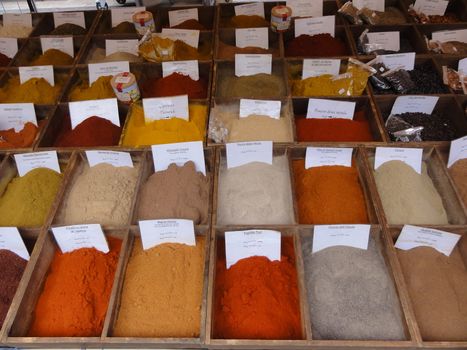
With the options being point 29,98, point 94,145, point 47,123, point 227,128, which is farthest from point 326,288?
point 29,98

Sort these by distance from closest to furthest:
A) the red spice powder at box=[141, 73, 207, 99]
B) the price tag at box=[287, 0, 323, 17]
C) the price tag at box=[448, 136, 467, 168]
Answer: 1. the price tag at box=[448, 136, 467, 168]
2. the red spice powder at box=[141, 73, 207, 99]
3. the price tag at box=[287, 0, 323, 17]

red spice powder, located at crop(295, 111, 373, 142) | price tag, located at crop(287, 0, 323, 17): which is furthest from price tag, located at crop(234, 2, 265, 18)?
red spice powder, located at crop(295, 111, 373, 142)

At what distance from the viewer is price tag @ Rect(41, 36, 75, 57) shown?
2574 millimetres

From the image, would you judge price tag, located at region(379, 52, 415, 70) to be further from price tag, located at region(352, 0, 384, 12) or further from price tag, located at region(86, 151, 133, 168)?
price tag, located at region(86, 151, 133, 168)

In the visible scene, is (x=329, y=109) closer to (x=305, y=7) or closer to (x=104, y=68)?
(x=305, y=7)

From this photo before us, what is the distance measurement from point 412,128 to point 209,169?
1.02m

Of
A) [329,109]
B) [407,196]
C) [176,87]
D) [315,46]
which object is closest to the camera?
[407,196]

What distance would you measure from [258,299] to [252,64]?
144 cm

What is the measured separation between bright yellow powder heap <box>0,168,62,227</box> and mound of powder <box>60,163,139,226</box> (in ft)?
0.28

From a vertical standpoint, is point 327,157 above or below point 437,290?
above

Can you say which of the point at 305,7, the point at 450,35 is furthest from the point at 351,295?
the point at 305,7

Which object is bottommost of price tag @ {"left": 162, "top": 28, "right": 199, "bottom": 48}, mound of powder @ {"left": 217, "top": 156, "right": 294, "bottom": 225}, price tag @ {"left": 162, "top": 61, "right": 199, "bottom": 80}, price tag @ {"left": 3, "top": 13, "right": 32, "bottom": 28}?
mound of powder @ {"left": 217, "top": 156, "right": 294, "bottom": 225}

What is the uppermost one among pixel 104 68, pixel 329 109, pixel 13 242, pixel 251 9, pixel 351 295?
pixel 251 9

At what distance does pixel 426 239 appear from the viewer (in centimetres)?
143
